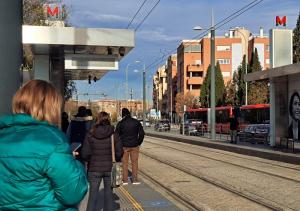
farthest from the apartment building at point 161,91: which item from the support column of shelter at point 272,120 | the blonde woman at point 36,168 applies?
the blonde woman at point 36,168

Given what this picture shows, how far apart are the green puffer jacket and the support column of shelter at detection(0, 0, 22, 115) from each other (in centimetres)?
219

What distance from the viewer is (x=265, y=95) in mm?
77625

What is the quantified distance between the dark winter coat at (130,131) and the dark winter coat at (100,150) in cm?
385

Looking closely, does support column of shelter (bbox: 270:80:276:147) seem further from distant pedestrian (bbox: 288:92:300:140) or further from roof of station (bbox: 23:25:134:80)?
roof of station (bbox: 23:25:134:80)

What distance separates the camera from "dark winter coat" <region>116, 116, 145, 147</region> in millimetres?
12609

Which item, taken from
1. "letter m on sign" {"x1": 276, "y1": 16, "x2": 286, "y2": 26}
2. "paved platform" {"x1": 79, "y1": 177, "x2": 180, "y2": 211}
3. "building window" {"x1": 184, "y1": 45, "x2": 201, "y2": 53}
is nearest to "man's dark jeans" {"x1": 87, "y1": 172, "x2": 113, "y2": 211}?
"paved platform" {"x1": 79, "y1": 177, "x2": 180, "y2": 211}

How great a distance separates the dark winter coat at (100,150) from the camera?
329 inches

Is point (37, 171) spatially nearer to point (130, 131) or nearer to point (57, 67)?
point (130, 131)

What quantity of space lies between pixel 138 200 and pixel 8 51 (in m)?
6.47

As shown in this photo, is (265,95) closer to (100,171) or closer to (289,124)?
(289,124)

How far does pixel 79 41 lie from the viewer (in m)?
13.8

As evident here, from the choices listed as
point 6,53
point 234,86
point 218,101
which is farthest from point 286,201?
point 218,101

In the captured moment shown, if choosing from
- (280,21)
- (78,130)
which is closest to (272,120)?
(280,21)

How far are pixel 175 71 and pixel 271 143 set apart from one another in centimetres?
11935
